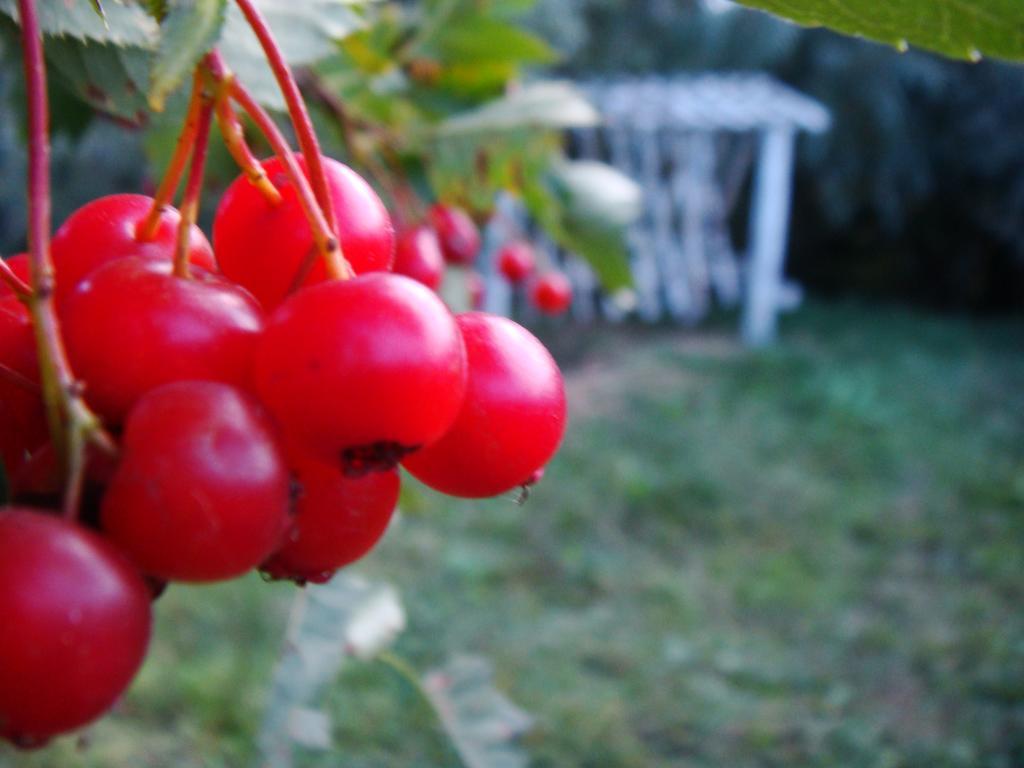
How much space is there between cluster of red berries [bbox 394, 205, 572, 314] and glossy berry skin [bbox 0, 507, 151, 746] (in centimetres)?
64

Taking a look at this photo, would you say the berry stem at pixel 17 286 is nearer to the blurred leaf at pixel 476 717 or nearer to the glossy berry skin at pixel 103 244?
the glossy berry skin at pixel 103 244

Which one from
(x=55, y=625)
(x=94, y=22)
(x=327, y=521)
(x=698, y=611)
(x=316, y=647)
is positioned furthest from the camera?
(x=698, y=611)

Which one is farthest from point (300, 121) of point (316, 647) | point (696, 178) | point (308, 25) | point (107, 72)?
point (696, 178)

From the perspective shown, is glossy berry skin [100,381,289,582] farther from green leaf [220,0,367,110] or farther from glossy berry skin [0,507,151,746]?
green leaf [220,0,367,110]

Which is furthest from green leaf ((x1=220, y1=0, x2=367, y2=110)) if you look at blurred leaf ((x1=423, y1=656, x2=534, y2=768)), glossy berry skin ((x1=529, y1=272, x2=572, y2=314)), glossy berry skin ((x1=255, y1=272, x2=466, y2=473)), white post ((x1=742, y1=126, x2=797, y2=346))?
→ white post ((x1=742, y1=126, x2=797, y2=346))

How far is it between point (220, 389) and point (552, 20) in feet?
24.5

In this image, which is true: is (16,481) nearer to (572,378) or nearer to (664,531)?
(664,531)

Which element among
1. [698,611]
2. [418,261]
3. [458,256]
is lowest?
[698,611]

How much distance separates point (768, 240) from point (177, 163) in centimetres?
784

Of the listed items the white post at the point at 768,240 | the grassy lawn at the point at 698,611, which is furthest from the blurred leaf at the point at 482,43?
the white post at the point at 768,240

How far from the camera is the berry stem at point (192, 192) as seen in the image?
1.36 feet

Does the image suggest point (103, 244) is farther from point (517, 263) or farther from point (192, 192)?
point (517, 263)

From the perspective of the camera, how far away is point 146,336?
1.27ft

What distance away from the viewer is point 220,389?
0.37m
